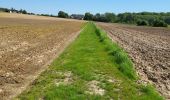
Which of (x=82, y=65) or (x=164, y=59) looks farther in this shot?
(x=164, y=59)

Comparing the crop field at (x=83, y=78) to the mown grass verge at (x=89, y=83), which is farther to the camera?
the crop field at (x=83, y=78)

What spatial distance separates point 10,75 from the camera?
14438mm

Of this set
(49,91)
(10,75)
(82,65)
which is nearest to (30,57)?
(82,65)

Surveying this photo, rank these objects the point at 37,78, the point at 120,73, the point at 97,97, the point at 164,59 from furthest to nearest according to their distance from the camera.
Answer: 1. the point at 164,59
2. the point at 120,73
3. the point at 37,78
4. the point at 97,97

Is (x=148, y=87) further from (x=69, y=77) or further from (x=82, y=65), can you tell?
(x=82, y=65)

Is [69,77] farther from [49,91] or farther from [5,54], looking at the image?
[5,54]

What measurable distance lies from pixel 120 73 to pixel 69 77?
2.02m

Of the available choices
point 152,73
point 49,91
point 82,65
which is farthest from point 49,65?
point 49,91

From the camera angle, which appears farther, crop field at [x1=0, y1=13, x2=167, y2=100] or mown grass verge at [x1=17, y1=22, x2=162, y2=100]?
crop field at [x1=0, y1=13, x2=167, y2=100]

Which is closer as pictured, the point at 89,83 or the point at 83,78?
the point at 89,83

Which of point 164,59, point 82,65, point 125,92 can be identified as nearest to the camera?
point 125,92

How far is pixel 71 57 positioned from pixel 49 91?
28.4 feet

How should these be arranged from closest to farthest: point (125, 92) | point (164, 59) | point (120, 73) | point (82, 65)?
point (125, 92), point (120, 73), point (82, 65), point (164, 59)

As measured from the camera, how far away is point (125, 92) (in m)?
11.7
